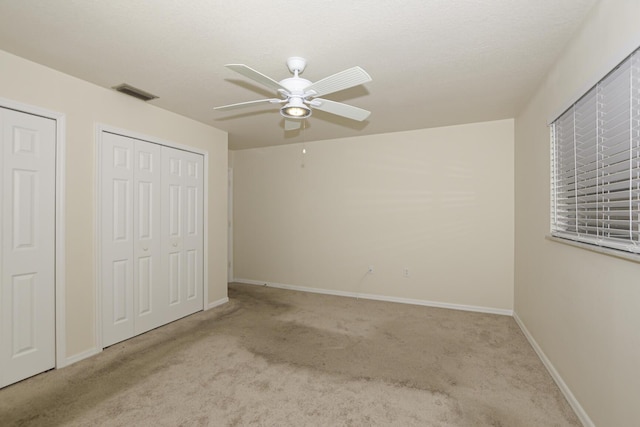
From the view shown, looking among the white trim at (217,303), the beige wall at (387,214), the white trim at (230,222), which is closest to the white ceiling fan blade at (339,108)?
the beige wall at (387,214)

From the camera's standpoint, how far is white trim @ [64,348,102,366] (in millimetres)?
2592

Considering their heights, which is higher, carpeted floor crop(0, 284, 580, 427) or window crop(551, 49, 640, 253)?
window crop(551, 49, 640, 253)

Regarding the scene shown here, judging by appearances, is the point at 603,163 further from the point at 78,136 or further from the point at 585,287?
the point at 78,136

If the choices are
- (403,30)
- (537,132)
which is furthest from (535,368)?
(403,30)

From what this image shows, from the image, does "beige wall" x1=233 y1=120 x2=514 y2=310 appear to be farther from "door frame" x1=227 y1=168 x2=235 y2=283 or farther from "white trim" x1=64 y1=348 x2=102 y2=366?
"white trim" x1=64 y1=348 x2=102 y2=366

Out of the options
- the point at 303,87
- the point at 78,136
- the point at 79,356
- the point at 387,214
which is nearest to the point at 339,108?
the point at 303,87

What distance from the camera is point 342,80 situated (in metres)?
1.88

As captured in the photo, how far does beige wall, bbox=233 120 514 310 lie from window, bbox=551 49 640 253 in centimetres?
163

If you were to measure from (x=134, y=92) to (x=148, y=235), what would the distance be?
1467 mm

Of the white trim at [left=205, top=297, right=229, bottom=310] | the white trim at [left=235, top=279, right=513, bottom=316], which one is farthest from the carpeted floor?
the white trim at [left=205, top=297, right=229, bottom=310]

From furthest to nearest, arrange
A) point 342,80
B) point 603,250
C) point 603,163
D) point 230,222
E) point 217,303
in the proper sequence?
1. point 230,222
2. point 217,303
3. point 342,80
4. point 603,163
5. point 603,250

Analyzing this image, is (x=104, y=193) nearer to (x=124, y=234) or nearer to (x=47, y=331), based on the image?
(x=124, y=234)

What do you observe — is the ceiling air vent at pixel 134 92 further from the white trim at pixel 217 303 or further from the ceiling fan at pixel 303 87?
the white trim at pixel 217 303

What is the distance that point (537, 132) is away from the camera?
113 inches
